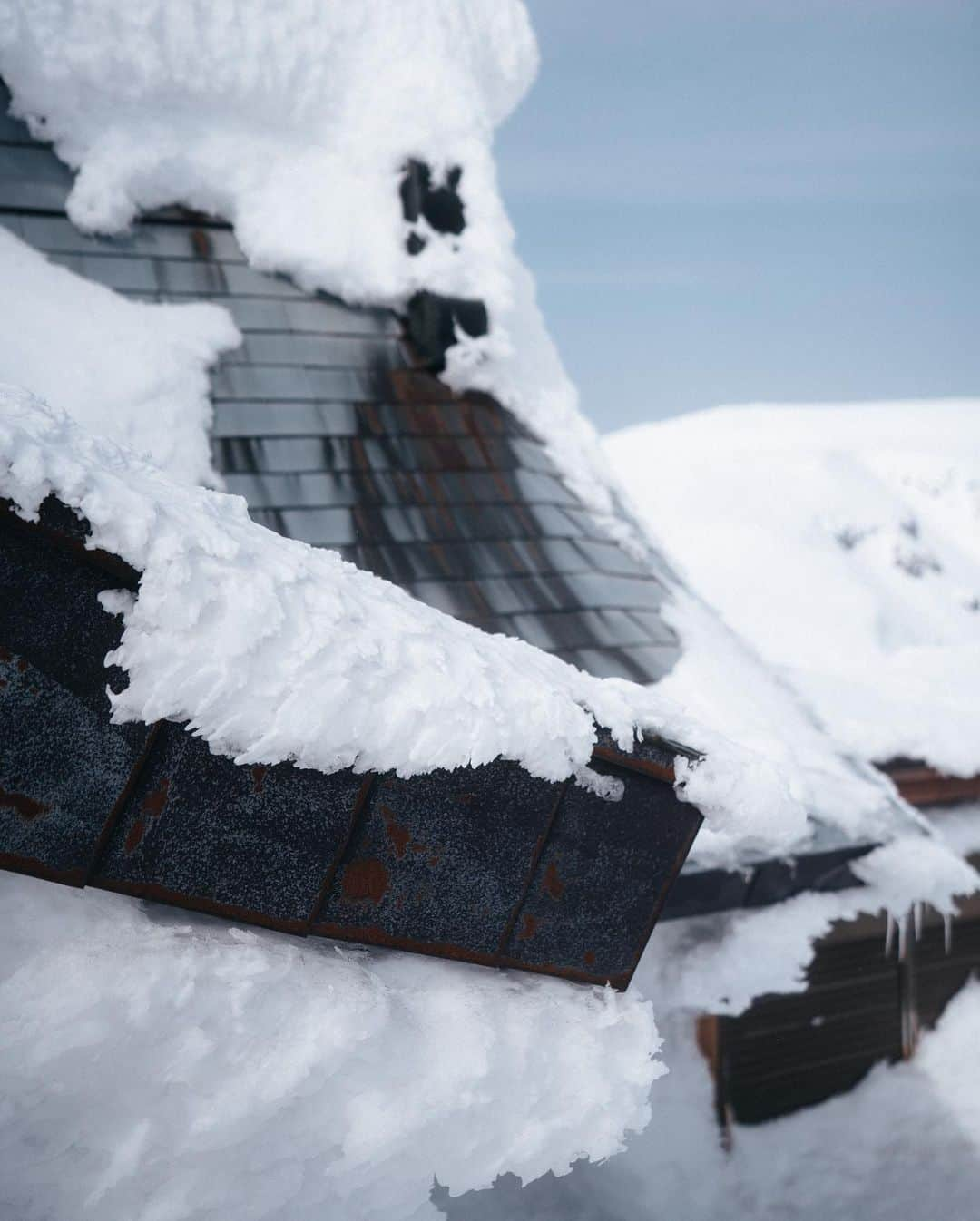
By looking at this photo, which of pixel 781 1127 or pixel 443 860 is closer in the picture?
pixel 443 860

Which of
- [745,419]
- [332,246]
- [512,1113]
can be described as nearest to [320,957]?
[512,1113]

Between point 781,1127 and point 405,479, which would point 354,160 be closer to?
point 405,479

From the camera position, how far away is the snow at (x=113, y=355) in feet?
10.6

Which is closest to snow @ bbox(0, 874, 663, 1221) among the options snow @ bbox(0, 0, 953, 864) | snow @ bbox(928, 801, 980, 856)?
snow @ bbox(0, 0, 953, 864)

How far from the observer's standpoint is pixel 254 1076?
1243mm

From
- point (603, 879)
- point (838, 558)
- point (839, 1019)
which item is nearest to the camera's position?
point (603, 879)

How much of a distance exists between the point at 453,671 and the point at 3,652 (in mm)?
618

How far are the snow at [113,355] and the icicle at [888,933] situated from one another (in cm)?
364

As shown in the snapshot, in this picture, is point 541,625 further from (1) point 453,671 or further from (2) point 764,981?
(1) point 453,671

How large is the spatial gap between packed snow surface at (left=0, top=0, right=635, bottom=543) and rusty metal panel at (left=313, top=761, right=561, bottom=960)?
3.10 m

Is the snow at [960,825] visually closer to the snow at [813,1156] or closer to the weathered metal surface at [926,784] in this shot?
the weathered metal surface at [926,784]

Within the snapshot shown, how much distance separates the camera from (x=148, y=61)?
4.16 metres

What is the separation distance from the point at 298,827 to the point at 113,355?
269cm

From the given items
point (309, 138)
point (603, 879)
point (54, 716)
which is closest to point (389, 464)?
point (309, 138)
